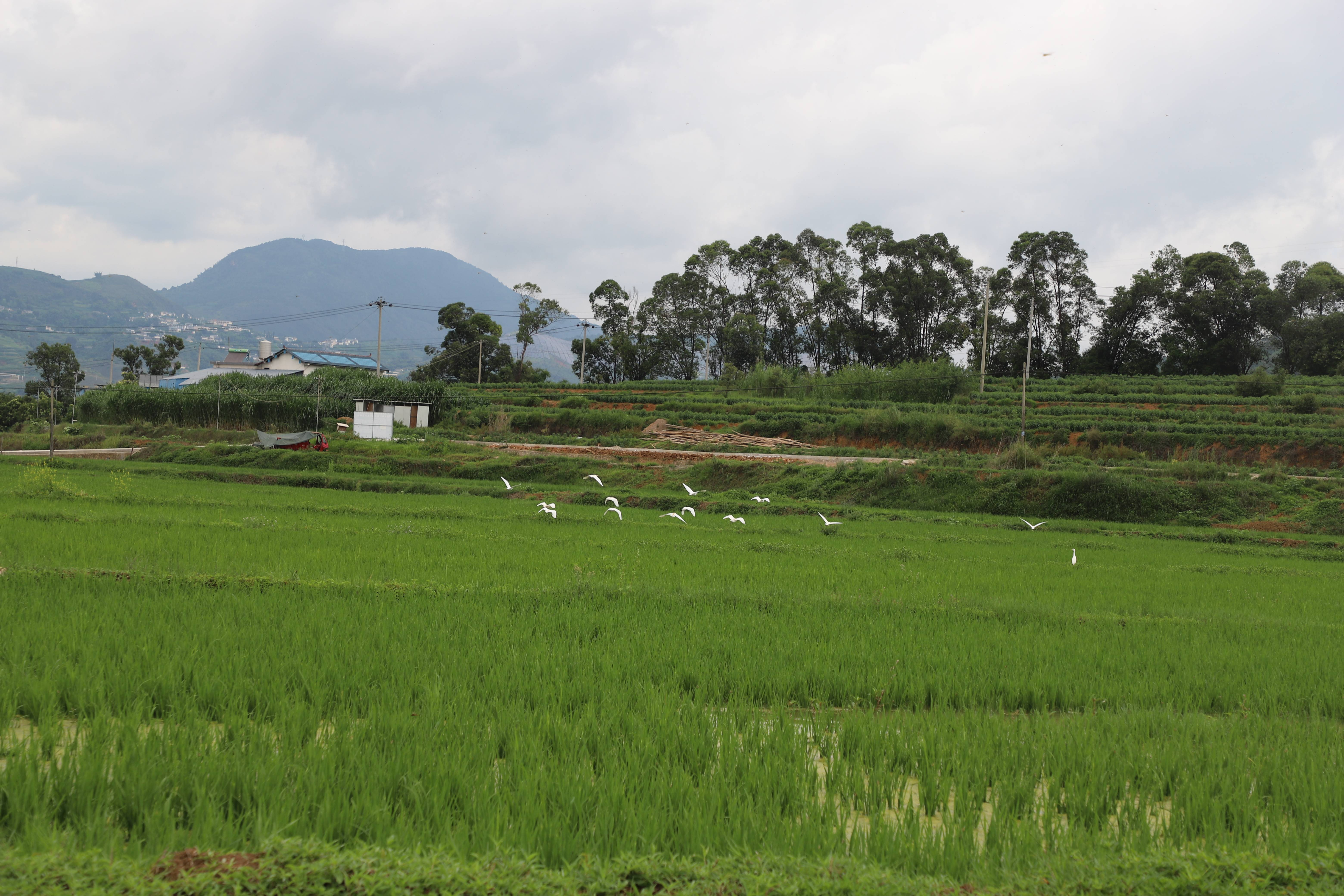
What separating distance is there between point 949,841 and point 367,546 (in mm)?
9487

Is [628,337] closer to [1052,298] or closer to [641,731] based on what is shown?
[1052,298]

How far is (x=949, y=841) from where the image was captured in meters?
3.08

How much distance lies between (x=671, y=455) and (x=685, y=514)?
32.2 feet

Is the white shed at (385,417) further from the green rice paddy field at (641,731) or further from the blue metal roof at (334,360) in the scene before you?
the green rice paddy field at (641,731)

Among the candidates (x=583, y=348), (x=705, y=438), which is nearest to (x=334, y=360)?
(x=583, y=348)

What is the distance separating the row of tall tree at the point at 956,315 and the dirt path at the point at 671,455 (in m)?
24.4

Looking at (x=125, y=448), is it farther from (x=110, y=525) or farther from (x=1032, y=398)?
(x=1032, y=398)

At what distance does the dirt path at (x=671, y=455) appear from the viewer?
2666 centimetres

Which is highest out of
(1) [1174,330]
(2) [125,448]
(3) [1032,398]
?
(1) [1174,330]

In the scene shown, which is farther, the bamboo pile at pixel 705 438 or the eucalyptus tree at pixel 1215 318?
the eucalyptus tree at pixel 1215 318

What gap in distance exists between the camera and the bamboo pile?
113 feet

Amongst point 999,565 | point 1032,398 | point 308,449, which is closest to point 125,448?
point 308,449

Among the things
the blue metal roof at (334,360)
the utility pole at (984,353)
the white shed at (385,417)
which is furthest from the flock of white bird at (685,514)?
the blue metal roof at (334,360)

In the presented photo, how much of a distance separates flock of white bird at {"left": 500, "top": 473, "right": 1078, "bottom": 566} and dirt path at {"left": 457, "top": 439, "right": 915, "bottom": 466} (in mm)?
4763
